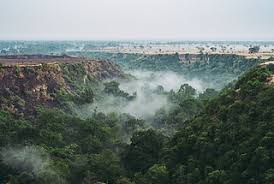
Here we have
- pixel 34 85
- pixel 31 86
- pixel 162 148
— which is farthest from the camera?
pixel 34 85

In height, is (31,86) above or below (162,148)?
above

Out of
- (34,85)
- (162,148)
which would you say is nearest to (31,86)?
(34,85)

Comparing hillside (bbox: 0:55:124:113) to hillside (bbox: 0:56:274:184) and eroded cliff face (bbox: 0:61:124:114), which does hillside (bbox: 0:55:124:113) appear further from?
hillside (bbox: 0:56:274:184)

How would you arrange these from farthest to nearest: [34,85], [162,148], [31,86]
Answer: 1. [34,85]
2. [31,86]
3. [162,148]

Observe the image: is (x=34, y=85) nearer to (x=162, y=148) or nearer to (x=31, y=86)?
(x=31, y=86)

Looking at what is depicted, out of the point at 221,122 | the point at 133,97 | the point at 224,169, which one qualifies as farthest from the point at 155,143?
the point at 133,97

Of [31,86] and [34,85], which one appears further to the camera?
[34,85]

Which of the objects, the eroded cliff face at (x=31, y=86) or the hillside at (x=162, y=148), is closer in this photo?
the hillside at (x=162, y=148)

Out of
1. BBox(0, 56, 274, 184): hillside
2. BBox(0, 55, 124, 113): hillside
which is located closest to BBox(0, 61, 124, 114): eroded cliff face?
BBox(0, 55, 124, 113): hillside

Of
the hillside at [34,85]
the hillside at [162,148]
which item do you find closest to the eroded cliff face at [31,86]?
the hillside at [34,85]

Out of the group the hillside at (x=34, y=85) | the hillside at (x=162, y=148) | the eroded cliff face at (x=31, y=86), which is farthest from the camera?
the hillside at (x=34, y=85)

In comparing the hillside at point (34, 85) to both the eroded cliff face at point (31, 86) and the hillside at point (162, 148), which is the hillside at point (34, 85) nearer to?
the eroded cliff face at point (31, 86)
